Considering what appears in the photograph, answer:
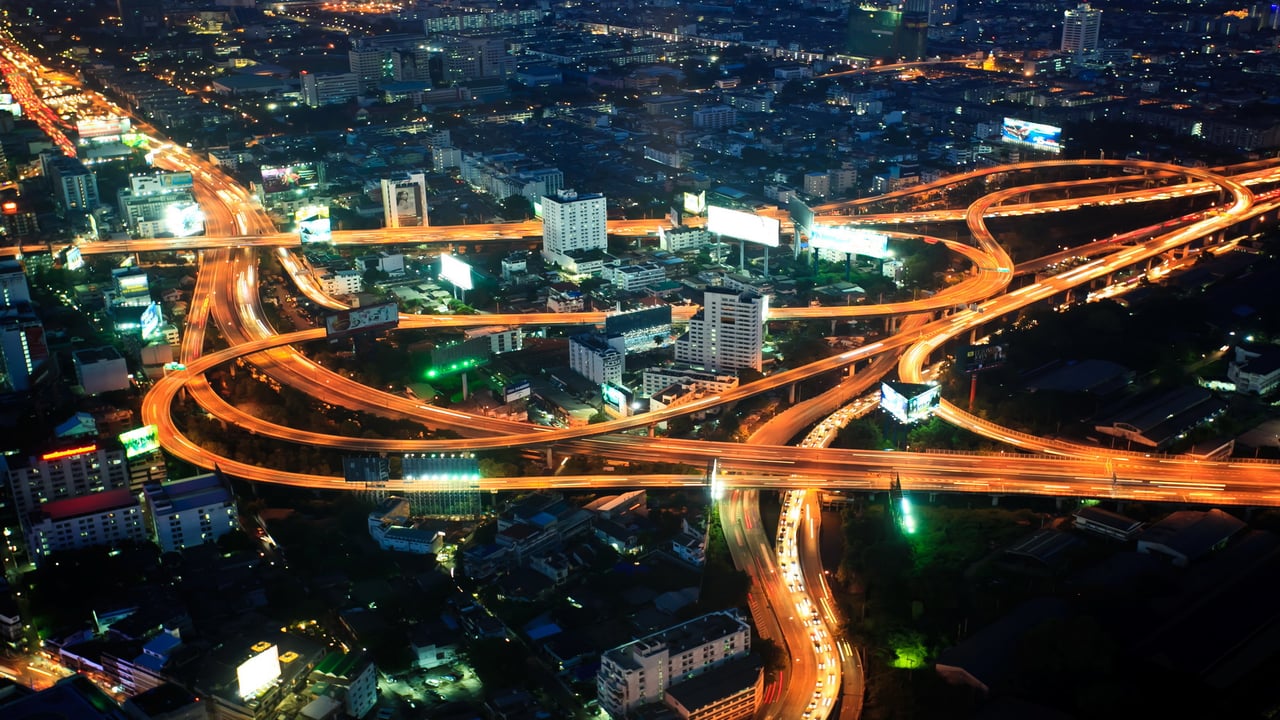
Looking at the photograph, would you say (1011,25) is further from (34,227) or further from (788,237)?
(34,227)

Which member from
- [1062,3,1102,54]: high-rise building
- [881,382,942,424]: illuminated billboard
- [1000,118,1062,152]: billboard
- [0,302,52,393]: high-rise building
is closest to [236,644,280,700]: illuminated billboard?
[881,382,942,424]: illuminated billboard

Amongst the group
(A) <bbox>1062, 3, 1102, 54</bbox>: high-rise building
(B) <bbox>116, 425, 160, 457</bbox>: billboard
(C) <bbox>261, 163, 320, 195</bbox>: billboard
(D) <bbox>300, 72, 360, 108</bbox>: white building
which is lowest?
(B) <bbox>116, 425, 160, 457</bbox>: billboard

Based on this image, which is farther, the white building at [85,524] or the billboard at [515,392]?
the billboard at [515,392]

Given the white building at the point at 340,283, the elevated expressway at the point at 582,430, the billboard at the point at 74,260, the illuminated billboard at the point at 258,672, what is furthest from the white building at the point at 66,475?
the billboard at the point at 74,260

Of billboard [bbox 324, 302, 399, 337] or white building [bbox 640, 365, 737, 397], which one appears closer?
white building [bbox 640, 365, 737, 397]

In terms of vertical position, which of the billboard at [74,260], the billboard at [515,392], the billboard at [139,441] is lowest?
the billboard at [515,392]

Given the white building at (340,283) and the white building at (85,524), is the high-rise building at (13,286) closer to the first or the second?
the white building at (340,283)

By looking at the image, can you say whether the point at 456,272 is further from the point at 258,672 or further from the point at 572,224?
the point at 258,672

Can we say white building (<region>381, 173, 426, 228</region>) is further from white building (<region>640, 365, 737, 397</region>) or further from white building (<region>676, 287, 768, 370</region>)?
white building (<region>640, 365, 737, 397</region>)
